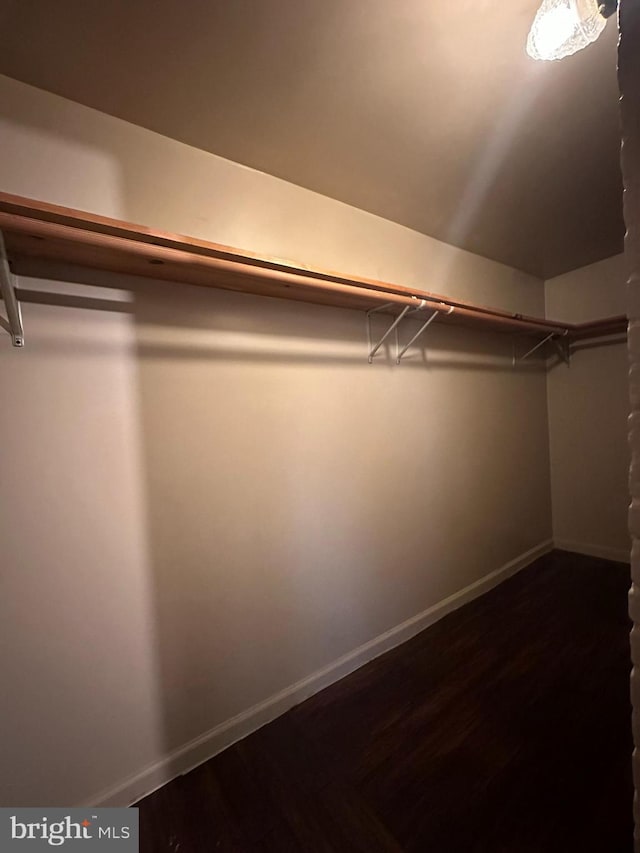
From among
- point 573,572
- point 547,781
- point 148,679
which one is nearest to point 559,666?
point 547,781

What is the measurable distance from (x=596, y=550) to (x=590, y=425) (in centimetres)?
102

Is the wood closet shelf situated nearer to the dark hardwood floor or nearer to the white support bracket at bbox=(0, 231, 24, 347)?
the white support bracket at bbox=(0, 231, 24, 347)

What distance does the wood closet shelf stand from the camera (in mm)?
915

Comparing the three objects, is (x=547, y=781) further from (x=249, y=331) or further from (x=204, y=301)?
(x=204, y=301)

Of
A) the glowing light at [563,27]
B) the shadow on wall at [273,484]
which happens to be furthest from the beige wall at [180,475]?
A: the glowing light at [563,27]

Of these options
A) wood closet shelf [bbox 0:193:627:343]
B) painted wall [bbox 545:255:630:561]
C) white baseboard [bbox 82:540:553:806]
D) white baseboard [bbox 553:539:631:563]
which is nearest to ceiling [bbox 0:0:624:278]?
wood closet shelf [bbox 0:193:627:343]

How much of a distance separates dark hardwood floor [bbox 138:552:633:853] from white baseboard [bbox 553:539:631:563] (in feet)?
3.67

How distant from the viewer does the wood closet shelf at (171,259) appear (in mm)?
915

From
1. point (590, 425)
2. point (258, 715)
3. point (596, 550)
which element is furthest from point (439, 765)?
point (590, 425)

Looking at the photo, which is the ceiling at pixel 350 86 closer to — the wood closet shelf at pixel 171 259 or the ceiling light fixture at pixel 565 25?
the ceiling light fixture at pixel 565 25

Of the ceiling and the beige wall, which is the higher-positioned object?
the ceiling

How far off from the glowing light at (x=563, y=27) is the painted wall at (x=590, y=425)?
2.28 metres

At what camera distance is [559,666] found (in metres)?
1.74

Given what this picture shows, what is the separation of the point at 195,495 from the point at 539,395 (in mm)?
2880
